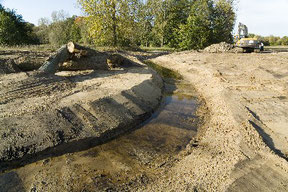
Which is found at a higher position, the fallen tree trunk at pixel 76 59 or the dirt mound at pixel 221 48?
the dirt mound at pixel 221 48

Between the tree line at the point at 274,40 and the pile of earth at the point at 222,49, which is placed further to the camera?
the tree line at the point at 274,40

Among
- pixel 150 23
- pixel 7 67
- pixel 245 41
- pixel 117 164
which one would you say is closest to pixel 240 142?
pixel 117 164

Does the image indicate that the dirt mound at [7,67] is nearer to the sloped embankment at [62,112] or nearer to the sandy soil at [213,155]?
the sloped embankment at [62,112]

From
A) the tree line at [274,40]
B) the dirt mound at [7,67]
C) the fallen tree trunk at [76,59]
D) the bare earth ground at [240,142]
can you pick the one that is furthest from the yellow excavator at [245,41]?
the tree line at [274,40]

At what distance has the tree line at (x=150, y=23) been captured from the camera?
16.9 m

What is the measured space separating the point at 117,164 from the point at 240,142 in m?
2.11

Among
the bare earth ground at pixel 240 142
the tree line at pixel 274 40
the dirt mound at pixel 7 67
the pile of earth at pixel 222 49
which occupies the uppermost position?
the tree line at pixel 274 40

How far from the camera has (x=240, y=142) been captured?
3359mm

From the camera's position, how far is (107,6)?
1647 centimetres

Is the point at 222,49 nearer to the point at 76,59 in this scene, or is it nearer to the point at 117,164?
the point at 76,59

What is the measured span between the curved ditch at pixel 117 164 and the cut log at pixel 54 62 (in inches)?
130

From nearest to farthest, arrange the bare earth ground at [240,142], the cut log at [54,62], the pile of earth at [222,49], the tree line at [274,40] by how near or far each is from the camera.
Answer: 1. the bare earth ground at [240,142]
2. the cut log at [54,62]
3. the pile of earth at [222,49]
4. the tree line at [274,40]

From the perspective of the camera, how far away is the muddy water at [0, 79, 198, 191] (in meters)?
2.60

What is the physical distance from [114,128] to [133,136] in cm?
43
